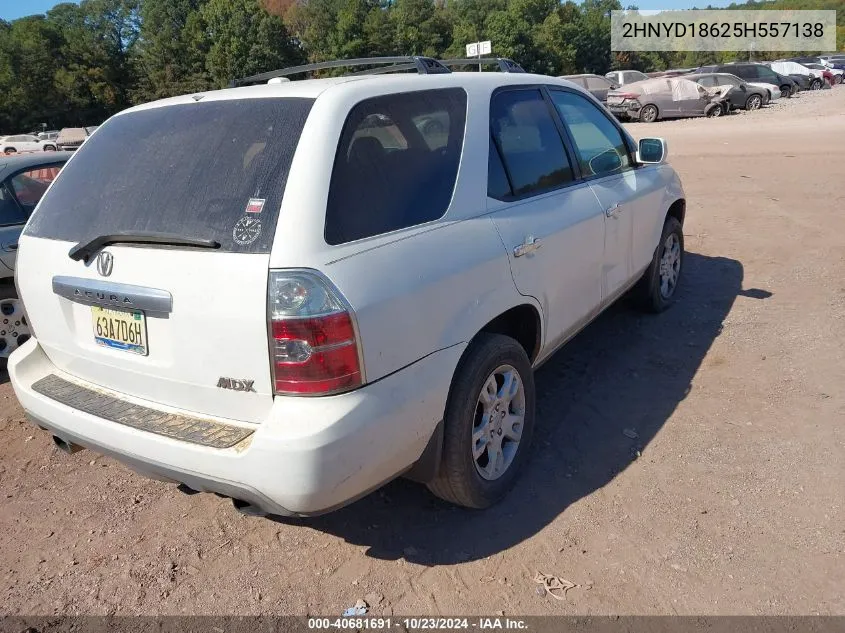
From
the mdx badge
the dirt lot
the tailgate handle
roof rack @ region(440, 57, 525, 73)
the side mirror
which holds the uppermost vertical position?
roof rack @ region(440, 57, 525, 73)

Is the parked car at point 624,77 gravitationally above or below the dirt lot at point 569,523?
above

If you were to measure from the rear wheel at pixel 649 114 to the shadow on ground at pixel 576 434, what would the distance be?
67.8 ft

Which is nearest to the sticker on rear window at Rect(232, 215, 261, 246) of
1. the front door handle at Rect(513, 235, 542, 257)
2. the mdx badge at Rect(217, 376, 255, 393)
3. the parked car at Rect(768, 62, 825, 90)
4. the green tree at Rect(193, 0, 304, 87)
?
the mdx badge at Rect(217, 376, 255, 393)

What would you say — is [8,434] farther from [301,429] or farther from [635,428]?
[635,428]

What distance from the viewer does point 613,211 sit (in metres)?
4.15

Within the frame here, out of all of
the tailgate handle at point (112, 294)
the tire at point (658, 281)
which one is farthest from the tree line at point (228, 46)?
the tailgate handle at point (112, 294)

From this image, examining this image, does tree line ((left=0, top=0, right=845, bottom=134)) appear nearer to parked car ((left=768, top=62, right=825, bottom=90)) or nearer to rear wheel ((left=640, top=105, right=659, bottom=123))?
parked car ((left=768, top=62, right=825, bottom=90))

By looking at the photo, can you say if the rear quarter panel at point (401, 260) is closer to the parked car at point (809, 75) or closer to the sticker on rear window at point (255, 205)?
the sticker on rear window at point (255, 205)

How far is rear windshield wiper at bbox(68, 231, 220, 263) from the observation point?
2451 millimetres

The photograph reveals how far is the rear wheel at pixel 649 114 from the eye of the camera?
24609 mm

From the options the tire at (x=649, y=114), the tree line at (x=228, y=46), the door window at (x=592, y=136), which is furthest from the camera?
the tree line at (x=228, y=46)

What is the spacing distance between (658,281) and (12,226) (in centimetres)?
502

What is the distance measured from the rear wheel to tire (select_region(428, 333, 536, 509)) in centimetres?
2378

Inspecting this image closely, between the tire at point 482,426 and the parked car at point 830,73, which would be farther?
the parked car at point 830,73
